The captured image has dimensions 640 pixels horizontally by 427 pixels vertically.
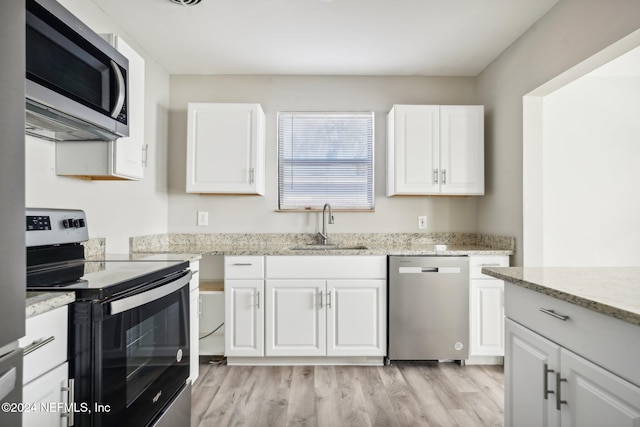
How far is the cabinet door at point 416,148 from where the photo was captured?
9.78 ft

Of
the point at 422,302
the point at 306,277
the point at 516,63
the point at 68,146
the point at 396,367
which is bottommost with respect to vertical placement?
the point at 396,367

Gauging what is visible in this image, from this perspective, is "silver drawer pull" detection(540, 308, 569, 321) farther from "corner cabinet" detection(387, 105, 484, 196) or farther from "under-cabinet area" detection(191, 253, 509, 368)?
"corner cabinet" detection(387, 105, 484, 196)

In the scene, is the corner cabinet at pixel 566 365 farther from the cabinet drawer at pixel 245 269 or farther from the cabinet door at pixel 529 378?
the cabinet drawer at pixel 245 269

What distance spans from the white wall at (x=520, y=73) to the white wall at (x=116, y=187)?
2.80 m

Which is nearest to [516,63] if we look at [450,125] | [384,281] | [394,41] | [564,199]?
[450,125]

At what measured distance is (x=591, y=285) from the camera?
1.21 meters

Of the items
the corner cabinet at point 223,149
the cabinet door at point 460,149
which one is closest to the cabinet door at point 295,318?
the corner cabinet at point 223,149

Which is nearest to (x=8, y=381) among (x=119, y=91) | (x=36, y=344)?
(x=36, y=344)

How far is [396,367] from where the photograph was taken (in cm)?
274

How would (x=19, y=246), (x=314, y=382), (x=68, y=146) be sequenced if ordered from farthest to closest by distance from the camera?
(x=314, y=382), (x=68, y=146), (x=19, y=246)

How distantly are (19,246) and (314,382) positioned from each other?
211cm

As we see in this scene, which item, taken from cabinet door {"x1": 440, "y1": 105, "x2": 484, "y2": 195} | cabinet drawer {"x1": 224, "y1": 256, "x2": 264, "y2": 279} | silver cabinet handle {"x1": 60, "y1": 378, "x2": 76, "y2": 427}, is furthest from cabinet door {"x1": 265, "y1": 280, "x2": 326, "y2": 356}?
silver cabinet handle {"x1": 60, "y1": 378, "x2": 76, "y2": 427}

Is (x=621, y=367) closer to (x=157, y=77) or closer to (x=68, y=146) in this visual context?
(x=68, y=146)

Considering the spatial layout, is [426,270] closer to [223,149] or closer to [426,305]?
[426,305]
